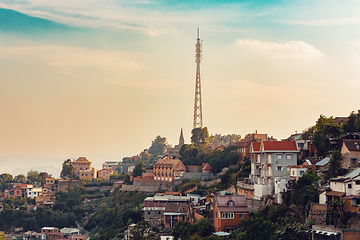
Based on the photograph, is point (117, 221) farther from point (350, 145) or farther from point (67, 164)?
point (67, 164)

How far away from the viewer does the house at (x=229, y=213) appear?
42625mm

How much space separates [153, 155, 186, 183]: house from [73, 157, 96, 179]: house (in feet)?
116

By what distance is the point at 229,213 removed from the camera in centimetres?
4269

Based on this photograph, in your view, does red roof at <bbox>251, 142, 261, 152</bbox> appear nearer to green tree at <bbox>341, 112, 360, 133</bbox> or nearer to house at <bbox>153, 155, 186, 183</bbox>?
green tree at <bbox>341, 112, 360, 133</bbox>

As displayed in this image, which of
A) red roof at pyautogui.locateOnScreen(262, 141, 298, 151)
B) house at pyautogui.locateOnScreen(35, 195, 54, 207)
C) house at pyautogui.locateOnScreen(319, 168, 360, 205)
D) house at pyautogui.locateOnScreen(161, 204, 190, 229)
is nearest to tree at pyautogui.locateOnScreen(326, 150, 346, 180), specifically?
house at pyautogui.locateOnScreen(319, 168, 360, 205)

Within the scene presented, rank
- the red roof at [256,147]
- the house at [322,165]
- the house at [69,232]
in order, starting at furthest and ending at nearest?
1. the house at [69,232]
2. the red roof at [256,147]
3. the house at [322,165]

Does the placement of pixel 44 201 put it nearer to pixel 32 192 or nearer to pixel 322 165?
pixel 32 192

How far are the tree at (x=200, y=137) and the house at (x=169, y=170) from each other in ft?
25.8

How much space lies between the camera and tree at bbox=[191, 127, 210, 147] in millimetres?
82044

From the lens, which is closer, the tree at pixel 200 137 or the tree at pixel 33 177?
the tree at pixel 200 137

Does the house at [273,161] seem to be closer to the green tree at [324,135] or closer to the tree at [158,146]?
the green tree at [324,135]

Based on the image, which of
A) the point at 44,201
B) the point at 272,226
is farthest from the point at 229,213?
the point at 44,201

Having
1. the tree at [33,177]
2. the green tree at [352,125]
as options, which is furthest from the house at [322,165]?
the tree at [33,177]

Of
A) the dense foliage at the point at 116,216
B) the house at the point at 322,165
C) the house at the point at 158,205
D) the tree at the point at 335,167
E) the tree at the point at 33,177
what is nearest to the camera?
the tree at the point at 335,167
